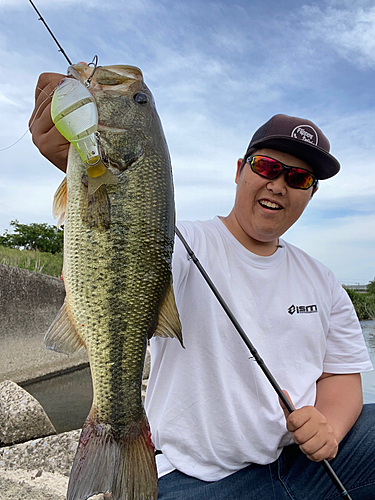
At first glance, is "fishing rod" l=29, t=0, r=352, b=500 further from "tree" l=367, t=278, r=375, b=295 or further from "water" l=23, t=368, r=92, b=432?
"tree" l=367, t=278, r=375, b=295

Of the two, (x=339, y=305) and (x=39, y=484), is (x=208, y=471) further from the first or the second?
(x=39, y=484)

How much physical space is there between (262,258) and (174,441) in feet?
3.77

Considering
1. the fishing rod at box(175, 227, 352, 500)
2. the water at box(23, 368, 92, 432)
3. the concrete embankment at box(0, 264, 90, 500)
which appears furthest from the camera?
the water at box(23, 368, 92, 432)

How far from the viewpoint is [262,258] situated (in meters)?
2.47

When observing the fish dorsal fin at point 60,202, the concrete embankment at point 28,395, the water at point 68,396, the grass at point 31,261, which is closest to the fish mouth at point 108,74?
the fish dorsal fin at point 60,202

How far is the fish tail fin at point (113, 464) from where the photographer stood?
1445mm

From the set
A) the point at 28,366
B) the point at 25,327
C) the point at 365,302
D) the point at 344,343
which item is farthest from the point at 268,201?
the point at 365,302

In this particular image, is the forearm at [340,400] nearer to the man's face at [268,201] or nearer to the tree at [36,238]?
the man's face at [268,201]

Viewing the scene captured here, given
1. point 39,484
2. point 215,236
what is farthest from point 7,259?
point 215,236

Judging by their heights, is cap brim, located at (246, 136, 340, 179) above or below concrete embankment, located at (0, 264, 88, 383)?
above

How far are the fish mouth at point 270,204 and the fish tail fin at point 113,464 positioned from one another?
142 centimetres

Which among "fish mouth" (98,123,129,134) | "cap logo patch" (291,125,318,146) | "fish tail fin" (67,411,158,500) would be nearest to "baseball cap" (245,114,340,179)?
"cap logo patch" (291,125,318,146)

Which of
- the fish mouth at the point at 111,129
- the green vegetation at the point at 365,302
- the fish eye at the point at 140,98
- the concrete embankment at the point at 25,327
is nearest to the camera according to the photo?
the fish mouth at the point at 111,129

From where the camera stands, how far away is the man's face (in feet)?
7.79
